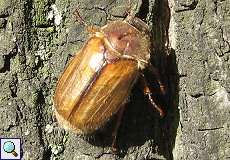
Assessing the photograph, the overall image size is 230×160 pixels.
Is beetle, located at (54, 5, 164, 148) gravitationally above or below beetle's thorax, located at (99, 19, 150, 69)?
below

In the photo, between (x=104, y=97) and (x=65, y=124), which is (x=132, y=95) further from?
(x=65, y=124)

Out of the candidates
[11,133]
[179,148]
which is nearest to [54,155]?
[11,133]

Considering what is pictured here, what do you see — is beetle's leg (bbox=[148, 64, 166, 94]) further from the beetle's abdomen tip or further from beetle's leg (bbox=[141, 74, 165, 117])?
the beetle's abdomen tip

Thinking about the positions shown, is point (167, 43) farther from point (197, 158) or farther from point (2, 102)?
point (2, 102)

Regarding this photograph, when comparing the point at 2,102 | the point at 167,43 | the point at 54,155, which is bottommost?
the point at 54,155

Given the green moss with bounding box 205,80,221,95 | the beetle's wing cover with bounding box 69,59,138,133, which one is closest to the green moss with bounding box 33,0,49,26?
the beetle's wing cover with bounding box 69,59,138,133

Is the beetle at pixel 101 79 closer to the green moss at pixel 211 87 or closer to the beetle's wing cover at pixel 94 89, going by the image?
the beetle's wing cover at pixel 94 89

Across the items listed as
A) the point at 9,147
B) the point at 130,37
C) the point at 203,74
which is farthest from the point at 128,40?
the point at 9,147

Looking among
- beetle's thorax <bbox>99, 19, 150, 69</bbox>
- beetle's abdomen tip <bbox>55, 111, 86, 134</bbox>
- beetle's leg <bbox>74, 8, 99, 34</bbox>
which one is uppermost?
beetle's leg <bbox>74, 8, 99, 34</bbox>
